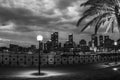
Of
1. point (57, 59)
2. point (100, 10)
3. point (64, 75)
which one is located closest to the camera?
point (64, 75)

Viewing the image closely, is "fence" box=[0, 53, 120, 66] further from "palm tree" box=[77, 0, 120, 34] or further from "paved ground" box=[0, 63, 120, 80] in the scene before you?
"palm tree" box=[77, 0, 120, 34]

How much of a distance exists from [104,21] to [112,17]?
130cm

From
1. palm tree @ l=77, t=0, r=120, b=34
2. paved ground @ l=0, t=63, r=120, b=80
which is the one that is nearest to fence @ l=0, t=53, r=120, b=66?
paved ground @ l=0, t=63, r=120, b=80

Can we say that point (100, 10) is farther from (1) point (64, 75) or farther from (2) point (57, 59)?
(2) point (57, 59)

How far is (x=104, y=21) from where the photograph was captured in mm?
14648

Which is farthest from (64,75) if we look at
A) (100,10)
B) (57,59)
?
(57,59)

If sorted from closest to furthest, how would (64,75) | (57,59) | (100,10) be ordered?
(64,75) < (100,10) < (57,59)

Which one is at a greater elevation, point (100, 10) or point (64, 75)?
point (100, 10)

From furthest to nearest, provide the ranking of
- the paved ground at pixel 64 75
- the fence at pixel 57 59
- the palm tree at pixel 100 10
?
1. the fence at pixel 57 59
2. the palm tree at pixel 100 10
3. the paved ground at pixel 64 75

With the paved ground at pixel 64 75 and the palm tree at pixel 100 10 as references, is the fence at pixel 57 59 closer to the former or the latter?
the paved ground at pixel 64 75

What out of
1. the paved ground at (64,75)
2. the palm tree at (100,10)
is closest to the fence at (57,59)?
the paved ground at (64,75)

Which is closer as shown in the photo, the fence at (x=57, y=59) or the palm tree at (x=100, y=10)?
the palm tree at (x=100, y=10)

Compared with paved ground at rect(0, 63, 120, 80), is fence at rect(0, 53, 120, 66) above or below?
above

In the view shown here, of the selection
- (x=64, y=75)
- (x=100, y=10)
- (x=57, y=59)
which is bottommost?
(x=64, y=75)
